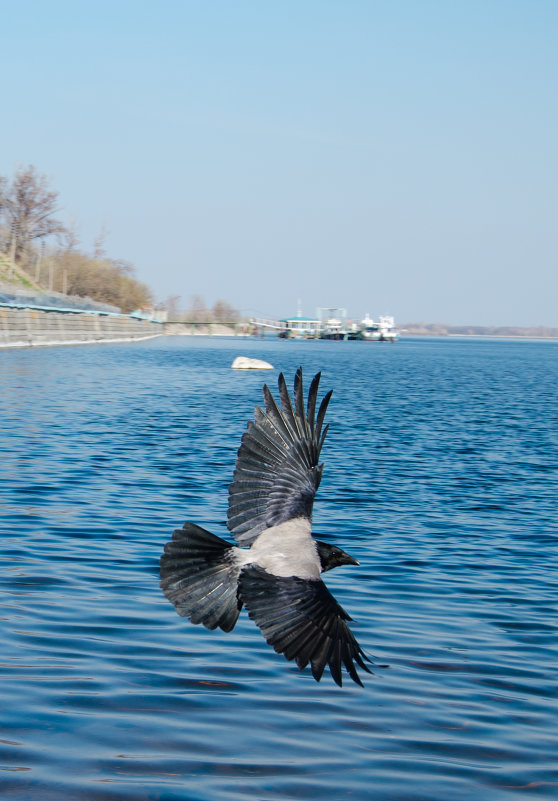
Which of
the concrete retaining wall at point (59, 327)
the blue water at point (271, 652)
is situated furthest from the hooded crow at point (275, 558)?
the concrete retaining wall at point (59, 327)

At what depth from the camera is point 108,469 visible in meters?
14.5

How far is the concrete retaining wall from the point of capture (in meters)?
46.5

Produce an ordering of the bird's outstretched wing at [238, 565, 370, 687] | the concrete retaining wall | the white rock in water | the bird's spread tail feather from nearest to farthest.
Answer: the bird's outstretched wing at [238, 565, 370, 687], the bird's spread tail feather, the concrete retaining wall, the white rock in water

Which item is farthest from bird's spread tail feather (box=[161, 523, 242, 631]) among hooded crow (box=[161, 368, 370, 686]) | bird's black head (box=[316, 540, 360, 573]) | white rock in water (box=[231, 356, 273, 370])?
white rock in water (box=[231, 356, 273, 370])

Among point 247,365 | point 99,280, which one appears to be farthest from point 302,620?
point 99,280

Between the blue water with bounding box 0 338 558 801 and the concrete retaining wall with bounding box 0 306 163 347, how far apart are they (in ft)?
104

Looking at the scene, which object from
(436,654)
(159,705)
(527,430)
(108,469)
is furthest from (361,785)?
(527,430)

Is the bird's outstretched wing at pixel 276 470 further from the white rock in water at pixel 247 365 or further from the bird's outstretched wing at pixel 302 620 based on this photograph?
the white rock in water at pixel 247 365

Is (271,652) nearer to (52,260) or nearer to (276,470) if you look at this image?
(276,470)

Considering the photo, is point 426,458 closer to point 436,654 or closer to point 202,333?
point 436,654

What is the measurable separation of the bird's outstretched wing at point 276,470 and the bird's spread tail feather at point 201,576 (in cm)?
23

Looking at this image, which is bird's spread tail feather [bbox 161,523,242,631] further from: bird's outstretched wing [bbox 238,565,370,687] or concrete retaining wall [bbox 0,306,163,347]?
concrete retaining wall [bbox 0,306,163,347]

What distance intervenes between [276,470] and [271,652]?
1.79m

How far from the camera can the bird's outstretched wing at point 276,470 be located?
16.5ft
